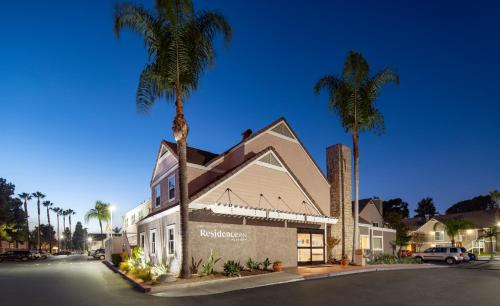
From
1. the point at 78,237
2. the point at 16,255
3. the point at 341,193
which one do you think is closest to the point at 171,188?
the point at 341,193

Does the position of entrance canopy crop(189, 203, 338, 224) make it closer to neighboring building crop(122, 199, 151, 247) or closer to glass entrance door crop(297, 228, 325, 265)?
glass entrance door crop(297, 228, 325, 265)

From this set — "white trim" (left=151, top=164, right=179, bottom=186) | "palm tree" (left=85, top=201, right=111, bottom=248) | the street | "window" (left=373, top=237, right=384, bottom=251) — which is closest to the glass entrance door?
the street

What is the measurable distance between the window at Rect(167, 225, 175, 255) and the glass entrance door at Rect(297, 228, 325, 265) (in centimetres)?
817

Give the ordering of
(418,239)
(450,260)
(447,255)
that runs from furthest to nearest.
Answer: (418,239)
(447,255)
(450,260)

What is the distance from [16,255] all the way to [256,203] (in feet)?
141

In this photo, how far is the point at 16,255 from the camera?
165 ft

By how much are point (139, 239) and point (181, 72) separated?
52.7 ft

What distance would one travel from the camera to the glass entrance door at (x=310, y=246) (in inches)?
971

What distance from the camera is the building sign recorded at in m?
19.1

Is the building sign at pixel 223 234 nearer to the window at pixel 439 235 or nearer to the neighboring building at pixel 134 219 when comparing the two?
the neighboring building at pixel 134 219

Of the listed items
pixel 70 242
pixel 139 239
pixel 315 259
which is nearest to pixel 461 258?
pixel 315 259

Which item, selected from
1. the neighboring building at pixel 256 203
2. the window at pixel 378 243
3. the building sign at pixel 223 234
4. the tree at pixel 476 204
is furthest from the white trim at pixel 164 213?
the tree at pixel 476 204

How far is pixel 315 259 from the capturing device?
25891mm

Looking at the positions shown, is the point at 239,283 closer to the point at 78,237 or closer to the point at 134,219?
the point at 134,219
